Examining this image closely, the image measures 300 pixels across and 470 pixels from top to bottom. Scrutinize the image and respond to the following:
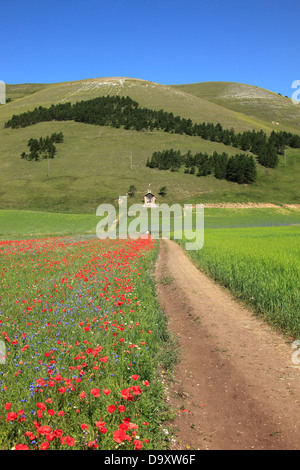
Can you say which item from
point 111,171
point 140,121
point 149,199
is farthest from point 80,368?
point 140,121

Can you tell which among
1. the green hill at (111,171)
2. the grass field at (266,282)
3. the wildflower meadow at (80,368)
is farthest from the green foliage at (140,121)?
the wildflower meadow at (80,368)

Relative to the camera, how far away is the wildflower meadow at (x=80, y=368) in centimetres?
404

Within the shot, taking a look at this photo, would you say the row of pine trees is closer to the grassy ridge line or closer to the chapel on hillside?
the chapel on hillside

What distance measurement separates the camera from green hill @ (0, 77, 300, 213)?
91312 millimetres

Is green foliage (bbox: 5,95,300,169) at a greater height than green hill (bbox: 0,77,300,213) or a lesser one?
greater

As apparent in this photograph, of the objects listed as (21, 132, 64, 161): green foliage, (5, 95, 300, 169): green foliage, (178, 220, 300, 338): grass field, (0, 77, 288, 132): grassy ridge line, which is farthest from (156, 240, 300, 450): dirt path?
(0, 77, 288, 132): grassy ridge line

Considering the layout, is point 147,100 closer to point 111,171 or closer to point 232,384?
point 111,171

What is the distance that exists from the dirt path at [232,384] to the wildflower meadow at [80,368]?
574 millimetres

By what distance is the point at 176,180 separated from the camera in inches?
4028

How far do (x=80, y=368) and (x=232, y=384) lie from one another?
9.44ft

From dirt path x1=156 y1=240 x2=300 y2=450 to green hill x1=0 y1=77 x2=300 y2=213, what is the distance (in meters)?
74.7

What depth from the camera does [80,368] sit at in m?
5.19

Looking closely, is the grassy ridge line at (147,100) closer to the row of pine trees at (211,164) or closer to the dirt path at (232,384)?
the row of pine trees at (211,164)

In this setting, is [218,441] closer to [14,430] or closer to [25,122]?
[14,430]
